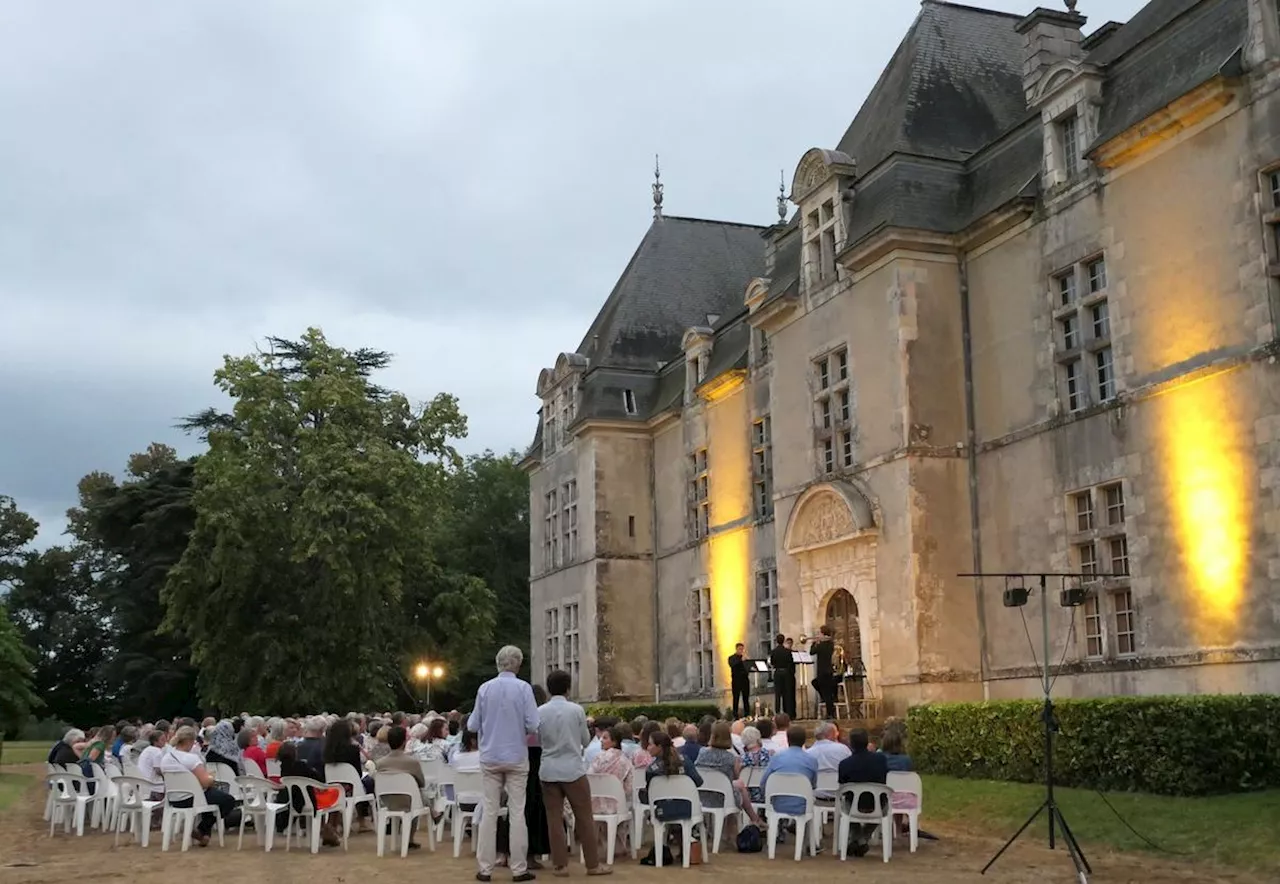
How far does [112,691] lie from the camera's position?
47281 millimetres

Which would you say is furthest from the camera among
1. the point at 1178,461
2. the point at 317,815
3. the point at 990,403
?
the point at 990,403

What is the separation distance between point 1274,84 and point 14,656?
78.6 feet

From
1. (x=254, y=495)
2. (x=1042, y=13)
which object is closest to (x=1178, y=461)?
(x=1042, y=13)

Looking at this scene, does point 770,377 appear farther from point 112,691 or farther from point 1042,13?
point 112,691

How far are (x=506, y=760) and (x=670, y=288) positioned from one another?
27186 millimetres

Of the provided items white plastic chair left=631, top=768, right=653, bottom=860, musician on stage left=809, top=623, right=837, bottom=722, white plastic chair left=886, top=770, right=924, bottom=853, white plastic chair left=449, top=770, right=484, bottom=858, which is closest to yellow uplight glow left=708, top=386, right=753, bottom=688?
musician on stage left=809, top=623, right=837, bottom=722

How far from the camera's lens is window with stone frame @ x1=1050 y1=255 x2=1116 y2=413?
18.1 metres

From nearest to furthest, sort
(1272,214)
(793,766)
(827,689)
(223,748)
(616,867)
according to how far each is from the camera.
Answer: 1. (616,867)
2. (793,766)
3. (223,748)
4. (1272,214)
5. (827,689)

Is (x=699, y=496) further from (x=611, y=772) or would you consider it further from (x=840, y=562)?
(x=611, y=772)

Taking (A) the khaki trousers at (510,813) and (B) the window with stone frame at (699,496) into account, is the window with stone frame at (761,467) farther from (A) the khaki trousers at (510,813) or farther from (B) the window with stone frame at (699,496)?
(A) the khaki trousers at (510,813)

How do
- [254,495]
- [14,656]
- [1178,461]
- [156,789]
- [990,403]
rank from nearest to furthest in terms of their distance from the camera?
[156,789] < [1178,461] < [990,403] < [14,656] < [254,495]

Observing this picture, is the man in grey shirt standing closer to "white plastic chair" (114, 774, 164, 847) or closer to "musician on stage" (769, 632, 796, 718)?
"white plastic chair" (114, 774, 164, 847)

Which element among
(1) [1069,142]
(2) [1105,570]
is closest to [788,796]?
(2) [1105,570]

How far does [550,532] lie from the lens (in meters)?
37.3
